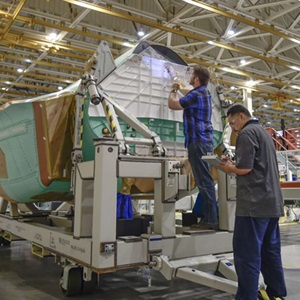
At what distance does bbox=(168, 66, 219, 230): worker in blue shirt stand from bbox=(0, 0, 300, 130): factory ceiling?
4320 mm

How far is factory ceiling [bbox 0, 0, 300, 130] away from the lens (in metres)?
7.96

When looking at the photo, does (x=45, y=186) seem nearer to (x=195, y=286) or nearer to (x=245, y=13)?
(x=195, y=286)

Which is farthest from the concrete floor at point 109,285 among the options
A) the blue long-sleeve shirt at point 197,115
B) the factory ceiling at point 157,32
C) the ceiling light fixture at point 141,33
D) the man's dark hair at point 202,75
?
the ceiling light fixture at point 141,33

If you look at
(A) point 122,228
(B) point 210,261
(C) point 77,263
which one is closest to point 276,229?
(B) point 210,261

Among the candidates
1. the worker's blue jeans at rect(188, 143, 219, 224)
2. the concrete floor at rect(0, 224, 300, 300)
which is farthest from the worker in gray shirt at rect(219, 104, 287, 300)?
the concrete floor at rect(0, 224, 300, 300)

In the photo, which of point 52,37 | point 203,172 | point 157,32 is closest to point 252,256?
point 203,172

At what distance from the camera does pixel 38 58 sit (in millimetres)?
10773

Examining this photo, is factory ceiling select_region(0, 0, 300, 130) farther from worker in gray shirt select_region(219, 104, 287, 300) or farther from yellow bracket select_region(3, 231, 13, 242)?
worker in gray shirt select_region(219, 104, 287, 300)

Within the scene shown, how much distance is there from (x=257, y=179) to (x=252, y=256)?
52 cm

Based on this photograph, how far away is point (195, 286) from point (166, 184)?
1.45m

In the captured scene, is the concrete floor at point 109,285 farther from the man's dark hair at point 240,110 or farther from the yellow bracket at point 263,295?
the man's dark hair at point 240,110

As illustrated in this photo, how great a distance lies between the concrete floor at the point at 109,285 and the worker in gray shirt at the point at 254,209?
3.36 ft

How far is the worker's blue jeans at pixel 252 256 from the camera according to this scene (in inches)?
94.7

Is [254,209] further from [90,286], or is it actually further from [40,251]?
[40,251]
